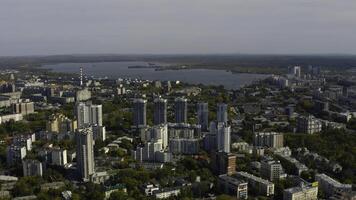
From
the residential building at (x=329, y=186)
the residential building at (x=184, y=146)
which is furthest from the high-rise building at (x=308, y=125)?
the residential building at (x=329, y=186)

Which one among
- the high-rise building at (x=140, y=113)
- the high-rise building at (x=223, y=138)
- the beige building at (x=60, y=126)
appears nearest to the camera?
the high-rise building at (x=223, y=138)

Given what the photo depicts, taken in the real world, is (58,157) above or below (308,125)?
below

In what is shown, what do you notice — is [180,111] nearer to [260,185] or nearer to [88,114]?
[88,114]

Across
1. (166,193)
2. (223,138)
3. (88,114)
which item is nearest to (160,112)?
(88,114)

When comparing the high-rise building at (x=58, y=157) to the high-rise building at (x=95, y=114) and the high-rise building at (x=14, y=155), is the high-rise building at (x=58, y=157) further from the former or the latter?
the high-rise building at (x=95, y=114)

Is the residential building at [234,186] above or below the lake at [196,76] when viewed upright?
below

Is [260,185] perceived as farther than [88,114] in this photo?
No

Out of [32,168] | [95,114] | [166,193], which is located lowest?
[166,193]

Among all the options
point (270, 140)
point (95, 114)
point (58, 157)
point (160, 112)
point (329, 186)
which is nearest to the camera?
point (329, 186)

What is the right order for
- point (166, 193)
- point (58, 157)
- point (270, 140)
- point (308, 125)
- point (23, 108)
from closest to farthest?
point (166, 193), point (58, 157), point (270, 140), point (308, 125), point (23, 108)

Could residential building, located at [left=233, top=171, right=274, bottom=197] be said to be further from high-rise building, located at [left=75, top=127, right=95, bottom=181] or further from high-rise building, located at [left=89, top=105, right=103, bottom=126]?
high-rise building, located at [left=89, top=105, right=103, bottom=126]
